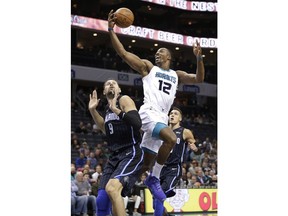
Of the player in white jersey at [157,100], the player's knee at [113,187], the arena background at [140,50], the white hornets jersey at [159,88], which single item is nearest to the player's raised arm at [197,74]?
the player in white jersey at [157,100]

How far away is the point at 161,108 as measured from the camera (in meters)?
7.02

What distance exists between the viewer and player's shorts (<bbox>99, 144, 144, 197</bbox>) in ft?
18.8

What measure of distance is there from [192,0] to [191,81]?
23757 millimetres

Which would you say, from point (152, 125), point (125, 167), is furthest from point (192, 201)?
point (125, 167)

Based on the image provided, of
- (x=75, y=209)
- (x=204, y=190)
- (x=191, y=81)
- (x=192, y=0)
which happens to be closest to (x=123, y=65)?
(x=192, y=0)

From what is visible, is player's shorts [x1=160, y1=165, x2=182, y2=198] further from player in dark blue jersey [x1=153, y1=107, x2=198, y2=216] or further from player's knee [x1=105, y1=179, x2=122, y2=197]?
player's knee [x1=105, y1=179, x2=122, y2=197]

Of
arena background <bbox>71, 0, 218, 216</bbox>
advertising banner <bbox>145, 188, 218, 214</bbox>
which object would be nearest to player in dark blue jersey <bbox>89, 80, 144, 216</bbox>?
advertising banner <bbox>145, 188, 218, 214</bbox>

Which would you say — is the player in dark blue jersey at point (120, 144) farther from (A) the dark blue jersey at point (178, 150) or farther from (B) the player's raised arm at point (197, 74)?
(A) the dark blue jersey at point (178, 150)

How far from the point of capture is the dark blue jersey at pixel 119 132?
592 centimetres

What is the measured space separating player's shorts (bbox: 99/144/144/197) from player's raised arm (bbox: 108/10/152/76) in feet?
4.10

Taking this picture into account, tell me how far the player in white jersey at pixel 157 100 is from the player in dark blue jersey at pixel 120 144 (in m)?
0.77

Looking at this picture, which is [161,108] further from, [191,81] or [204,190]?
[204,190]

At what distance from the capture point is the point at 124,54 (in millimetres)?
6574
